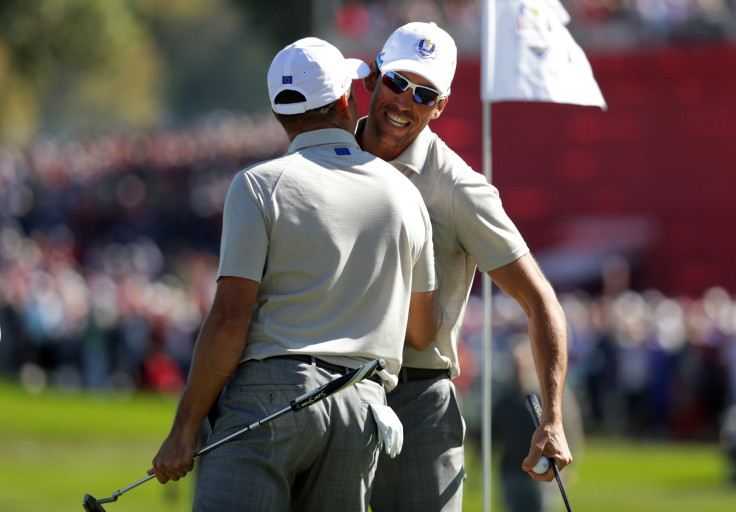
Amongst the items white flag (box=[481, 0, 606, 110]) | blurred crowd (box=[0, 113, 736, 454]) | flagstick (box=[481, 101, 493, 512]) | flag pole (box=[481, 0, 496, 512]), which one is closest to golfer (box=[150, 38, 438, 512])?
flagstick (box=[481, 101, 493, 512])

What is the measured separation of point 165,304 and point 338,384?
69.1ft

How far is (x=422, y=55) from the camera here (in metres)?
4.80

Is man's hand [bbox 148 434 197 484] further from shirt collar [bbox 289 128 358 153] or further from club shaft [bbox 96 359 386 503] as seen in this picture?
shirt collar [bbox 289 128 358 153]

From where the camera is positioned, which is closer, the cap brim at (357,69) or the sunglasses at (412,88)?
the cap brim at (357,69)

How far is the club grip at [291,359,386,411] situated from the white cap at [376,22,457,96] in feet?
3.64

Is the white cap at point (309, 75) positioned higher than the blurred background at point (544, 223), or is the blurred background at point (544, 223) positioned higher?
the white cap at point (309, 75)

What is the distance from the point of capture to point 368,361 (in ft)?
14.2

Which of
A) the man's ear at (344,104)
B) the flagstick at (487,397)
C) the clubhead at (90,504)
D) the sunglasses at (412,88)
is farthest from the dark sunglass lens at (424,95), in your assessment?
the clubhead at (90,504)

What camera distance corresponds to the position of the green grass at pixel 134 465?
1530cm

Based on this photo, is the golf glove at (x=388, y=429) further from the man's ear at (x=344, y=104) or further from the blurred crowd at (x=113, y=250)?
the blurred crowd at (x=113, y=250)

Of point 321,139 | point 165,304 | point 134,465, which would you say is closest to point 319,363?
point 321,139

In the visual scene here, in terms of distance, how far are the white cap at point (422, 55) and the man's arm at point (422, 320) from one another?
760mm

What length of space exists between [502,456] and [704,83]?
19.7 m

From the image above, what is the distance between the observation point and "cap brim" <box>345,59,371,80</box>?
4633 mm
